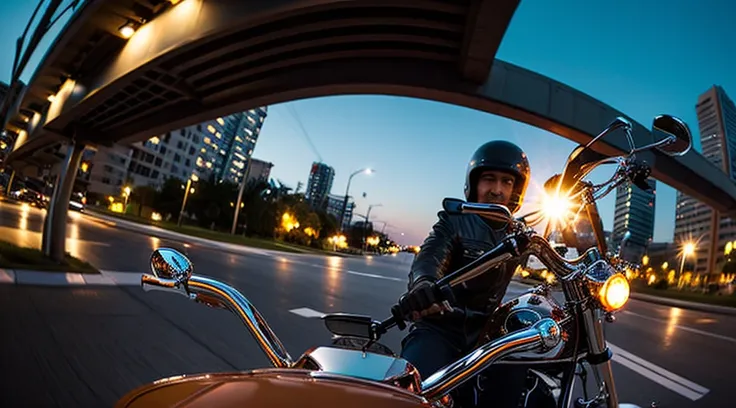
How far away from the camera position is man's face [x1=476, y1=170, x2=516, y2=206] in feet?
7.66

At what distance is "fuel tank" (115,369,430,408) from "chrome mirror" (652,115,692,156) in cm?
143

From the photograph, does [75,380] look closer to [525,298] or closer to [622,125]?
[525,298]

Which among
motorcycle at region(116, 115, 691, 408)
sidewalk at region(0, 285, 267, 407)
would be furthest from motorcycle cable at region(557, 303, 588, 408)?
sidewalk at region(0, 285, 267, 407)

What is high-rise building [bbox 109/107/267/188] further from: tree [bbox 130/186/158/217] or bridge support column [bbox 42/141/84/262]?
bridge support column [bbox 42/141/84/262]

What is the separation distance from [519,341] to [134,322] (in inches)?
180

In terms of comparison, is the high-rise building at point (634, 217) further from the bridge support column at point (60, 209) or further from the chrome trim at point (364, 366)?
the bridge support column at point (60, 209)

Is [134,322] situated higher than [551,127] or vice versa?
[551,127]

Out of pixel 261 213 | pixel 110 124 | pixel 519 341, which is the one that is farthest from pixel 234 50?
pixel 261 213

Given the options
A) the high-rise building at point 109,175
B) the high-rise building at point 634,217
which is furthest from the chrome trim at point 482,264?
the high-rise building at point 109,175

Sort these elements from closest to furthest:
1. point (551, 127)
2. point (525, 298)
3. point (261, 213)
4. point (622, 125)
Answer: point (622, 125), point (525, 298), point (551, 127), point (261, 213)

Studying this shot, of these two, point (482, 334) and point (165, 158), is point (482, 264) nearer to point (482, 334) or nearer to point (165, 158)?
point (482, 334)

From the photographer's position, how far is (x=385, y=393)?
24.0 inches

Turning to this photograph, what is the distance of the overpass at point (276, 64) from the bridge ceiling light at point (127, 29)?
0.10 feet

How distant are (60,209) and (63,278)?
96.6 inches
